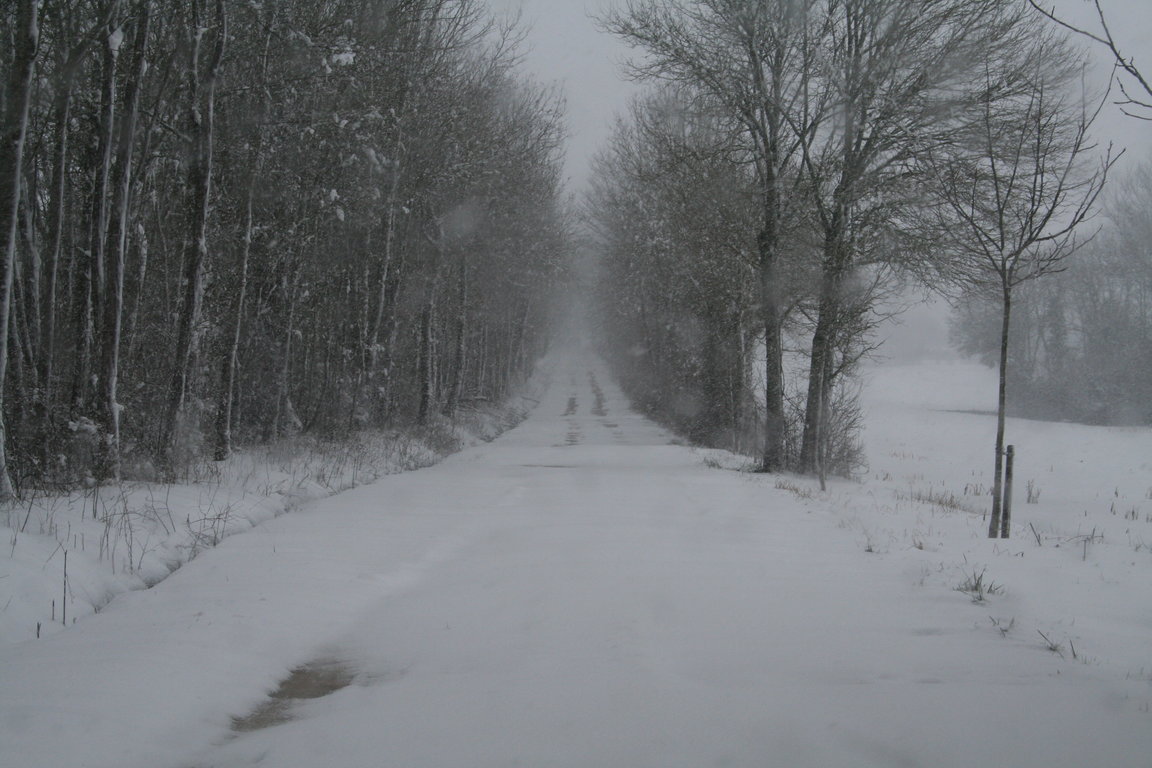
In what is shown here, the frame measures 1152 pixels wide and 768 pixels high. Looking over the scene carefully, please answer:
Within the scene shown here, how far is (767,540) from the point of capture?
665cm

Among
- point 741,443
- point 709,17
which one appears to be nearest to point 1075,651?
point 709,17

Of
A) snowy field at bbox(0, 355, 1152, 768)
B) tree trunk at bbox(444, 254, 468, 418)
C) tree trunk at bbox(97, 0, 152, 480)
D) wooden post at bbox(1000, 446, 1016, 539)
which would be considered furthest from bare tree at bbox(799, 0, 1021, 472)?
tree trunk at bbox(444, 254, 468, 418)

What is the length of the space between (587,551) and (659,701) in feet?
10.0

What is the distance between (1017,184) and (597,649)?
446 inches

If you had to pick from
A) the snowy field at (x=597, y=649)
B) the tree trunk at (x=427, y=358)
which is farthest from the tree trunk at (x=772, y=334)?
the tree trunk at (x=427, y=358)

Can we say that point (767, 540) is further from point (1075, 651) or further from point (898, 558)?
point (1075, 651)

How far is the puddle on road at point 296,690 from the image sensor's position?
326cm

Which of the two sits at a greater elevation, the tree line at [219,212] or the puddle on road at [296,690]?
the tree line at [219,212]

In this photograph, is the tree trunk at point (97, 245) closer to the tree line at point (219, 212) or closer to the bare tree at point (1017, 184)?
the tree line at point (219, 212)

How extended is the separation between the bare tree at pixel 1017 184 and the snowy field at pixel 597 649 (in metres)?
2.93

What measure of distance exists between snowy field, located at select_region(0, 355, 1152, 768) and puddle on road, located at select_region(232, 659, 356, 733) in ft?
0.06

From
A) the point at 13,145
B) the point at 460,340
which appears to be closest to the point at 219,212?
the point at 13,145

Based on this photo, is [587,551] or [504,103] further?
[504,103]

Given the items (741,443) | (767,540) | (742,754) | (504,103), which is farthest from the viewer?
(504,103)
